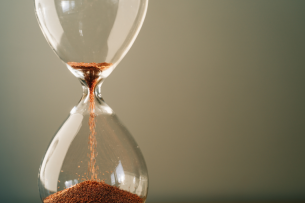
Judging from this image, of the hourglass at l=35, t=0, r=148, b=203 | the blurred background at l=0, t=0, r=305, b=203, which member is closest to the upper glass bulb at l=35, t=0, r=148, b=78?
the hourglass at l=35, t=0, r=148, b=203

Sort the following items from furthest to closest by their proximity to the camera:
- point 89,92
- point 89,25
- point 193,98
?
point 193,98 → point 89,92 → point 89,25

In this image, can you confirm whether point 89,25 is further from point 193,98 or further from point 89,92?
point 193,98

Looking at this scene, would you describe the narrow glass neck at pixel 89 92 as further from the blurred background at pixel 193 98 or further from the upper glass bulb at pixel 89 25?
the blurred background at pixel 193 98

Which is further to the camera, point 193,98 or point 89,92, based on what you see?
point 193,98

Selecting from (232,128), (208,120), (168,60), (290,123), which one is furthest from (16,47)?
(290,123)

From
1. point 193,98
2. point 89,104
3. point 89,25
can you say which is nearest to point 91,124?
point 89,104

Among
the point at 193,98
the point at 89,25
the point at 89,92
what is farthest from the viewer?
the point at 193,98

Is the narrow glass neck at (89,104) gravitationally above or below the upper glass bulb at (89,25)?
below

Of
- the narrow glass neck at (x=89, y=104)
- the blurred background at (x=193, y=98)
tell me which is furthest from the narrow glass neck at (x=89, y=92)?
the blurred background at (x=193, y=98)
